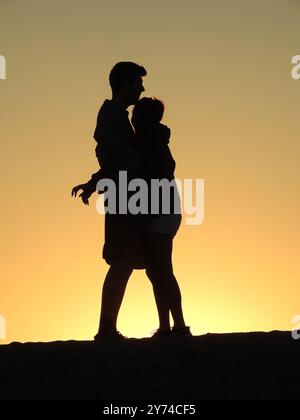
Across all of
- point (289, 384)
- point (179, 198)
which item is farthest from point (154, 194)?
point (289, 384)

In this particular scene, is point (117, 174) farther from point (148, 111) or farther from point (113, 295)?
point (113, 295)

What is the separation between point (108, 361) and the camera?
891cm

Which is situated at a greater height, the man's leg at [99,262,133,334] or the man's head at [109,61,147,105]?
the man's head at [109,61,147,105]

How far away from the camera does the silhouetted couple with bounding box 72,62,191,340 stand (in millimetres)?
10055

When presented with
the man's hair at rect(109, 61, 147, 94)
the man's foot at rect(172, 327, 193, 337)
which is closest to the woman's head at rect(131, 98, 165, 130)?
the man's hair at rect(109, 61, 147, 94)

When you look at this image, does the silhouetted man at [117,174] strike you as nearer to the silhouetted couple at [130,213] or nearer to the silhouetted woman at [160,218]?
the silhouetted couple at [130,213]

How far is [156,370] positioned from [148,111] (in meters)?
2.56

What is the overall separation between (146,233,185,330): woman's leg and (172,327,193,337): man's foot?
0.12 ft

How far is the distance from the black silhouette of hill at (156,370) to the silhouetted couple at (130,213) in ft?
1.95

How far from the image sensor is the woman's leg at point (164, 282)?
32.9 feet

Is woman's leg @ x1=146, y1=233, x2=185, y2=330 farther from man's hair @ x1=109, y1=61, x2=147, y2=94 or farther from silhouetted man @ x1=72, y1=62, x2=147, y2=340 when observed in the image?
man's hair @ x1=109, y1=61, x2=147, y2=94

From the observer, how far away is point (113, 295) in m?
10.1

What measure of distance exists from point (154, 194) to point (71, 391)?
2279 millimetres

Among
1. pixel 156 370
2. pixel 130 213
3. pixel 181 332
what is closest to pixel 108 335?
pixel 181 332
